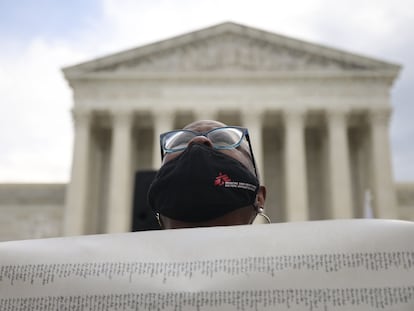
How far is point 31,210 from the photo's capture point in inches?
1537

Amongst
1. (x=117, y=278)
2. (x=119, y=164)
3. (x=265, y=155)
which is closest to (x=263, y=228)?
(x=117, y=278)

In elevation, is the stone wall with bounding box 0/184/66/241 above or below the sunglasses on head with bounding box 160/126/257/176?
below

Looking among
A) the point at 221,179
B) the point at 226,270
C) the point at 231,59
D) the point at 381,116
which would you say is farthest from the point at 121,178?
the point at 226,270

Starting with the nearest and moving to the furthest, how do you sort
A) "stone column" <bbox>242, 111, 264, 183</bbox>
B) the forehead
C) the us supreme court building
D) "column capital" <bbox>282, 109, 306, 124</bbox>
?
the forehead → the us supreme court building → "stone column" <bbox>242, 111, 264, 183</bbox> → "column capital" <bbox>282, 109, 306, 124</bbox>

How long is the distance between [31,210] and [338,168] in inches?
934

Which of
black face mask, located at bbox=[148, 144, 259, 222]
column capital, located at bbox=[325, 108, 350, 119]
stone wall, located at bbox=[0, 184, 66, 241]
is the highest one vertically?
column capital, located at bbox=[325, 108, 350, 119]

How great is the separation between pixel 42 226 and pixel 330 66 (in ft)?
83.7

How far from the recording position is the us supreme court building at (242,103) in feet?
121

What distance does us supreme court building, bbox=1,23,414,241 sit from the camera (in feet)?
121

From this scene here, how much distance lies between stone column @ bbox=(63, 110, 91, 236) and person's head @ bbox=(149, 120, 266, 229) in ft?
114

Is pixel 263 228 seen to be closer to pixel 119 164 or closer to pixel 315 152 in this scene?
pixel 119 164

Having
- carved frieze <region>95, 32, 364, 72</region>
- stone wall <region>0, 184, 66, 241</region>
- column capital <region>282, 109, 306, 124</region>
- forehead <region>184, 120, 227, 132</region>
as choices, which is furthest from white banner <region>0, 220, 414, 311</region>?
carved frieze <region>95, 32, 364, 72</region>

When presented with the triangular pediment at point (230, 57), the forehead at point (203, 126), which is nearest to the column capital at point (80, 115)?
the triangular pediment at point (230, 57)

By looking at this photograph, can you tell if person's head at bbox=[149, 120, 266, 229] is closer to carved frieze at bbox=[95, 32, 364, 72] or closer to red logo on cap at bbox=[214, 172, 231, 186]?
red logo on cap at bbox=[214, 172, 231, 186]
